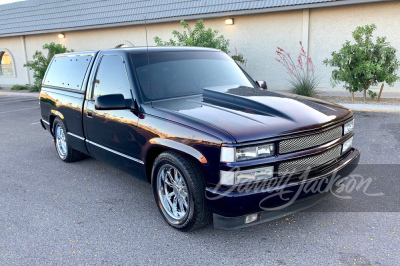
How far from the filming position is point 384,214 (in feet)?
12.1

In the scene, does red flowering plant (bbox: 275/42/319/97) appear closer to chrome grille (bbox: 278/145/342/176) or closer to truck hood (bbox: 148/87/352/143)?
truck hood (bbox: 148/87/352/143)

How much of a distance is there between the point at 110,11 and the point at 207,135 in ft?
52.2

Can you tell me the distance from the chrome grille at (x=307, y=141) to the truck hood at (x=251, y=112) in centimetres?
8

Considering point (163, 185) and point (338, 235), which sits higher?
point (163, 185)

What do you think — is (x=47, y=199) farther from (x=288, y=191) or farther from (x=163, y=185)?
(x=288, y=191)

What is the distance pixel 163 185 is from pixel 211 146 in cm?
96

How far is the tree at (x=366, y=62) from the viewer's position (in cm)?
964

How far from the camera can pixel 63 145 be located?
19.5 feet

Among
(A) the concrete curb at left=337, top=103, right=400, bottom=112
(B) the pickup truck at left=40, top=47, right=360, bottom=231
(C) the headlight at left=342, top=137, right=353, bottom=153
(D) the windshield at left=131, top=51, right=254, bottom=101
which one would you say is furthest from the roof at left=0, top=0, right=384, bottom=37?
(C) the headlight at left=342, top=137, right=353, bottom=153

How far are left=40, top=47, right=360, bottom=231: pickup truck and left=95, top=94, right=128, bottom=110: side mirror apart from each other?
0.01 metres

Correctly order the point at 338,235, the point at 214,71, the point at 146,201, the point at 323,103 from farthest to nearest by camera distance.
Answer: the point at 214,71 < the point at 146,201 < the point at 323,103 < the point at 338,235

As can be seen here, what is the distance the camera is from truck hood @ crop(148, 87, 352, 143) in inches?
119

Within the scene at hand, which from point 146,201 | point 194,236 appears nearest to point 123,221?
point 146,201

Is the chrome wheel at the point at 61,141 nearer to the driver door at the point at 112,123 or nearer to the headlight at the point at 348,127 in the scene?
the driver door at the point at 112,123
